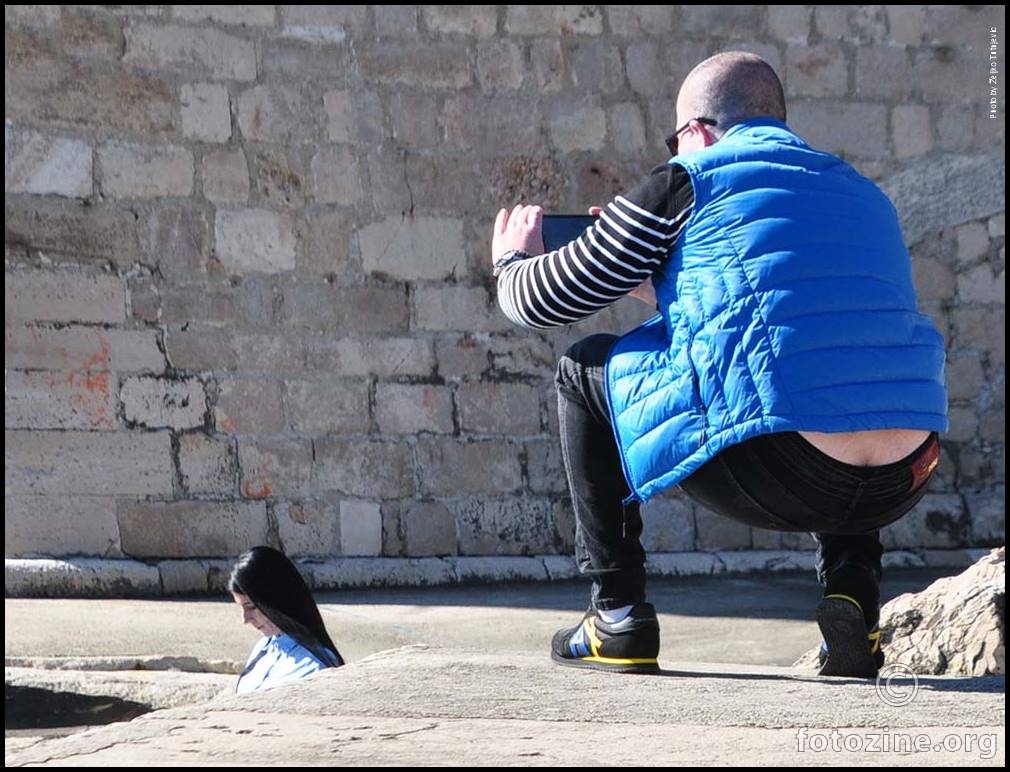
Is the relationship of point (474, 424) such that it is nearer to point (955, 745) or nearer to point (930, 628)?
point (930, 628)

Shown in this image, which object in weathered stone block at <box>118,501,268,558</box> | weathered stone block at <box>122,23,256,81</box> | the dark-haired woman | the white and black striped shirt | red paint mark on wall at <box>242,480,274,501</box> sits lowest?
the dark-haired woman

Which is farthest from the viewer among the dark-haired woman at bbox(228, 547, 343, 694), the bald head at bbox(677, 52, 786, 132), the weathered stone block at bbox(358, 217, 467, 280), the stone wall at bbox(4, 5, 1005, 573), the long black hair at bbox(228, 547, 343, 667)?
the weathered stone block at bbox(358, 217, 467, 280)

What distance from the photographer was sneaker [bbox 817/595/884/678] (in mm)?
3150

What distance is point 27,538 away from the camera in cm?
594

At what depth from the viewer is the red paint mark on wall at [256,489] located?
628 centimetres

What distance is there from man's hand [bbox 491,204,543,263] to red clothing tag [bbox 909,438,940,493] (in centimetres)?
86

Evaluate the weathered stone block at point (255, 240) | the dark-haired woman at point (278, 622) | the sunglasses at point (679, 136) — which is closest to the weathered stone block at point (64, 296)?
the weathered stone block at point (255, 240)

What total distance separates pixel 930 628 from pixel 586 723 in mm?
1495

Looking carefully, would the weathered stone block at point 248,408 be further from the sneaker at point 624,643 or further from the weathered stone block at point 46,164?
the sneaker at point 624,643

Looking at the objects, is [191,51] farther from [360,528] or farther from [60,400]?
[360,528]

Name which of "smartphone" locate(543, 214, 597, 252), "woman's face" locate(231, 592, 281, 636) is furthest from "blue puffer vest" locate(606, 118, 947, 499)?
"woman's face" locate(231, 592, 281, 636)

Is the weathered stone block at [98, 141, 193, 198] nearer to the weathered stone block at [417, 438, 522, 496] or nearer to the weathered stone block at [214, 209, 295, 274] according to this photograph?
the weathered stone block at [214, 209, 295, 274]

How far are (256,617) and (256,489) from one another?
6.07 feet

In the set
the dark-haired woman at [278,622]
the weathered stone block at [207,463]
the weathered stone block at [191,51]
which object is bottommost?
the dark-haired woman at [278,622]
